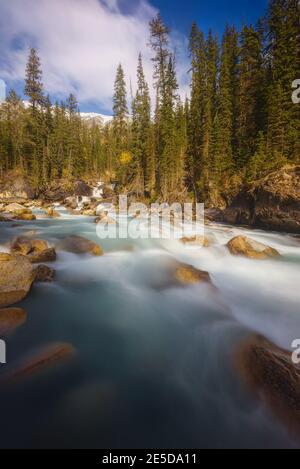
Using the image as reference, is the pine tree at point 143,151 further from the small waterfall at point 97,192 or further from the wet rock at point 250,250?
the wet rock at point 250,250

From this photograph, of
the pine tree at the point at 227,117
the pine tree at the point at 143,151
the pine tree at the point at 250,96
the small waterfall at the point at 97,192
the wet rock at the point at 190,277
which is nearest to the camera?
the wet rock at the point at 190,277

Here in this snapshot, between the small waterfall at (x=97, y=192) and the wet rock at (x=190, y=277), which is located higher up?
the small waterfall at (x=97, y=192)

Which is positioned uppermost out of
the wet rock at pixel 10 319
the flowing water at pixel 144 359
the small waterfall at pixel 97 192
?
the small waterfall at pixel 97 192

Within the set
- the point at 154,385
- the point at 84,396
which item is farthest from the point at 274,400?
the point at 84,396

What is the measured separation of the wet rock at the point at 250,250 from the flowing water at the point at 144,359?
1.07 m

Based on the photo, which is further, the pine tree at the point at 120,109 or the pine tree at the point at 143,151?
the pine tree at the point at 120,109

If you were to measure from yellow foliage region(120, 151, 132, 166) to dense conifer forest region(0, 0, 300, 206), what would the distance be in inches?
7.6

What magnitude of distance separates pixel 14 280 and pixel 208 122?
79.9 feet

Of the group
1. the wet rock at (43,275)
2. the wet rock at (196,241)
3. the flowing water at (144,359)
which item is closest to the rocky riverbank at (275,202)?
the wet rock at (196,241)

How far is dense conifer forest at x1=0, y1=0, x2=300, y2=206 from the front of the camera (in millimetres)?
17031

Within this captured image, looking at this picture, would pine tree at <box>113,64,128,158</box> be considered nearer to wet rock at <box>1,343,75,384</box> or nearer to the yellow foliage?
the yellow foliage

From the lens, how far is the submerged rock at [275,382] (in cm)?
244
